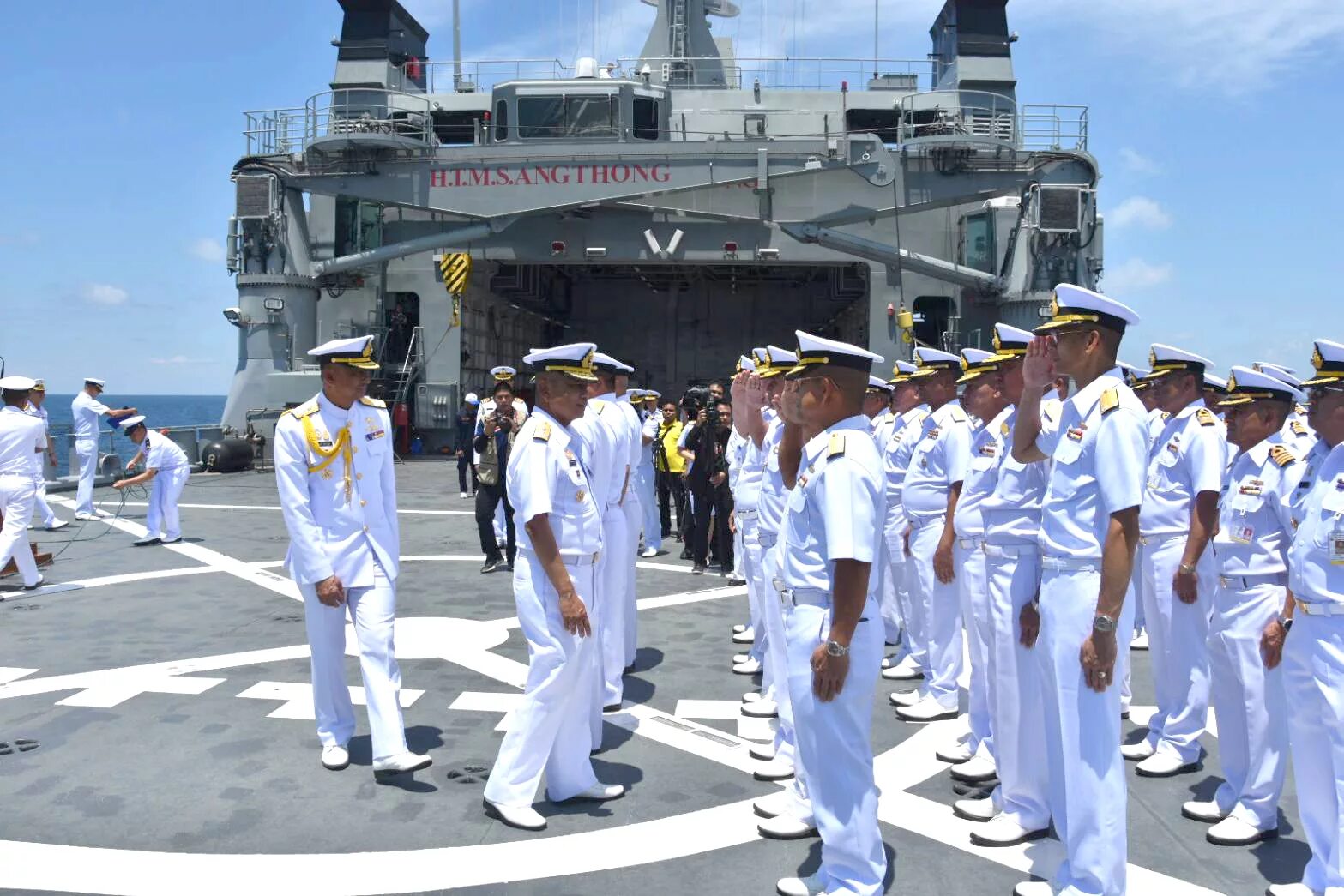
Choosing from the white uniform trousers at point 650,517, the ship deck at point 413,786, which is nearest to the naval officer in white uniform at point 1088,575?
the ship deck at point 413,786

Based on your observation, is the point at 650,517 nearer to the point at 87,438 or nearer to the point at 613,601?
the point at 613,601

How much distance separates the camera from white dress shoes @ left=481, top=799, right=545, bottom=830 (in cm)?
395

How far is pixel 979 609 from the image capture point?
14.2ft

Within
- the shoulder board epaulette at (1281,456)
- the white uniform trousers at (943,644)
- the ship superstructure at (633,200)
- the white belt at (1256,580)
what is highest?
the ship superstructure at (633,200)

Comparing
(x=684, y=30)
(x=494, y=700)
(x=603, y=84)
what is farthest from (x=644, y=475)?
(x=684, y=30)

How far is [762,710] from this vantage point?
17.8 feet

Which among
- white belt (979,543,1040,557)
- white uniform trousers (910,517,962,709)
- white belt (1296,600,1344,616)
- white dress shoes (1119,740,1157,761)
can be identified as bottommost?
white dress shoes (1119,740,1157,761)

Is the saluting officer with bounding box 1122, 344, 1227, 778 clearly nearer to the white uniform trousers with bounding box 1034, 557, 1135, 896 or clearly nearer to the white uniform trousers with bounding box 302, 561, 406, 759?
the white uniform trousers with bounding box 1034, 557, 1135, 896

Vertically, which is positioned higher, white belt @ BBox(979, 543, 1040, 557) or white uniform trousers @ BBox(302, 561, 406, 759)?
white belt @ BBox(979, 543, 1040, 557)

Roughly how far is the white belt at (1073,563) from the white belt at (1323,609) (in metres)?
0.70

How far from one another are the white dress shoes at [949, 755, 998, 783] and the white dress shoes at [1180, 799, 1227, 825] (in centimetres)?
76

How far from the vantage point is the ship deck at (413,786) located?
141 inches

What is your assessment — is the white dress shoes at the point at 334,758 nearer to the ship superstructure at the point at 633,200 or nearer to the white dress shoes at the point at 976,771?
the white dress shoes at the point at 976,771

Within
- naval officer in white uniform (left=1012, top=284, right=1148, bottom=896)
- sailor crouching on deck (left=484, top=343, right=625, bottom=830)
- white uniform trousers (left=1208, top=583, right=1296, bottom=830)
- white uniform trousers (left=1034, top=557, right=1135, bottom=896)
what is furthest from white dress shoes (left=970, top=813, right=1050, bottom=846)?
sailor crouching on deck (left=484, top=343, right=625, bottom=830)
